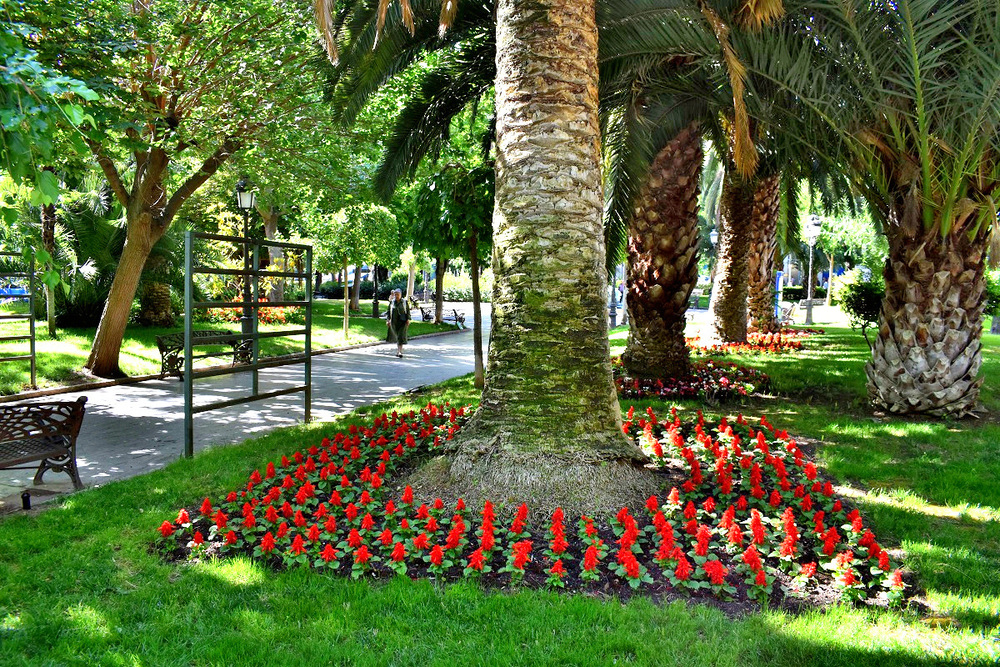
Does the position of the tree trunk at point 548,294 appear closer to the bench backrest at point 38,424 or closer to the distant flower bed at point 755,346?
the bench backrest at point 38,424

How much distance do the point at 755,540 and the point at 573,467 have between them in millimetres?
1156

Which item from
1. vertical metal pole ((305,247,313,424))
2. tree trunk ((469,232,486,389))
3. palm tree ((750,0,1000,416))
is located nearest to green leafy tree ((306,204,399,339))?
tree trunk ((469,232,486,389))

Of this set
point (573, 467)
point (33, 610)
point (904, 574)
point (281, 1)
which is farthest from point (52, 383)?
point (904, 574)

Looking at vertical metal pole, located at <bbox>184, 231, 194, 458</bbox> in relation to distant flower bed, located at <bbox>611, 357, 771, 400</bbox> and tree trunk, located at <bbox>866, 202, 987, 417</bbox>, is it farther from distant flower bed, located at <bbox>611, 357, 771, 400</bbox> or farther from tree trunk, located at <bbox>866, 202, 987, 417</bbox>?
tree trunk, located at <bbox>866, 202, 987, 417</bbox>

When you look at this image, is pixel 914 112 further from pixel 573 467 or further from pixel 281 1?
pixel 281 1

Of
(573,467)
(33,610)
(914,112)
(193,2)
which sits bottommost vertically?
(33,610)

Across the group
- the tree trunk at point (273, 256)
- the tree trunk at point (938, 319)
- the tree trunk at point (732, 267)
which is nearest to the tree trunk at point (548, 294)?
the tree trunk at point (938, 319)

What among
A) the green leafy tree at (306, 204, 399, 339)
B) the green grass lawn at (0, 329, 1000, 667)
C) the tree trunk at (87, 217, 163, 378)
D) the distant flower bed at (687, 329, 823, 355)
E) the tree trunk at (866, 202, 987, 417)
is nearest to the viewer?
the green grass lawn at (0, 329, 1000, 667)

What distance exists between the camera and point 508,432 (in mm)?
4520

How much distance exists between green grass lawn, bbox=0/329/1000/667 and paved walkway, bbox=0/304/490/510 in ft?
5.17

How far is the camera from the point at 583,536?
151 inches

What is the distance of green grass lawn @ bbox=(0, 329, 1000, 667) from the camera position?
9.27ft

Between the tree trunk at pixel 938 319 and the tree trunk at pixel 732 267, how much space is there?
526 cm

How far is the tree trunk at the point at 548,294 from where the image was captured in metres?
4.43
